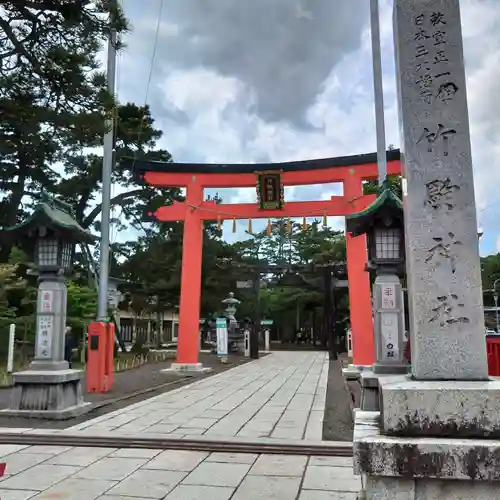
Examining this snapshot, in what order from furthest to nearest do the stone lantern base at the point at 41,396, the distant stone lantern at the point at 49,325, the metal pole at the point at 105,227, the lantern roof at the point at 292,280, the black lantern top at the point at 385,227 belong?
the lantern roof at the point at 292,280 → the metal pole at the point at 105,227 → the black lantern top at the point at 385,227 → the distant stone lantern at the point at 49,325 → the stone lantern base at the point at 41,396

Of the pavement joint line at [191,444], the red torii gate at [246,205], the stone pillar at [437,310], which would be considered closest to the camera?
the stone pillar at [437,310]

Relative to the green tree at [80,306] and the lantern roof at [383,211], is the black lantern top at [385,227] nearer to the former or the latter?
the lantern roof at [383,211]

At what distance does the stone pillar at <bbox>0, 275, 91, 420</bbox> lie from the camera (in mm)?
7730

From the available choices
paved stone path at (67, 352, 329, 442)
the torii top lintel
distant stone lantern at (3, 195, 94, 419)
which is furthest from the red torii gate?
distant stone lantern at (3, 195, 94, 419)

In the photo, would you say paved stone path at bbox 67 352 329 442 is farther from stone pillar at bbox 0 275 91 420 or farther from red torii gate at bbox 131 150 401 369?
red torii gate at bbox 131 150 401 369

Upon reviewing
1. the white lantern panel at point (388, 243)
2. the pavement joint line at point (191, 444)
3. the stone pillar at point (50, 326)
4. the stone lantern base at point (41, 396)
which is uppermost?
the white lantern panel at point (388, 243)

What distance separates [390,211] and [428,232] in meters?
4.87

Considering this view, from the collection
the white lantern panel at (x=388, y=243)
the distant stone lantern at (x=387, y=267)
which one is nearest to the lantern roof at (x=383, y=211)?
the distant stone lantern at (x=387, y=267)

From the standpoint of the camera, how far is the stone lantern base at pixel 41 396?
7656 mm

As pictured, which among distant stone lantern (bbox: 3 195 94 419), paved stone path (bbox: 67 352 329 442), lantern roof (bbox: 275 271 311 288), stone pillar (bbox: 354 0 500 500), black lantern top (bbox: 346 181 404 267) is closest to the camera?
stone pillar (bbox: 354 0 500 500)

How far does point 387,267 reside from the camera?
318 inches

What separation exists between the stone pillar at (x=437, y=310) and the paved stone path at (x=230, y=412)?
368 centimetres

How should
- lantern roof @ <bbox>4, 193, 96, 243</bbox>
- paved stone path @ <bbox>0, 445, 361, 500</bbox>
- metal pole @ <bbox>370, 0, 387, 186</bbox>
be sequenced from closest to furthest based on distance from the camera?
paved stone path @ <bbox>0, 445, 361, 500</bbox>, lantern roof @ <bbox>4, 193, 96, 243</bbox>, metal pole @ <bbox>370, 0, 387, 186</bbox>

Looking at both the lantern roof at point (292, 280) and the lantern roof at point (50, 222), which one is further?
the lantern roof at point (292, 280)
